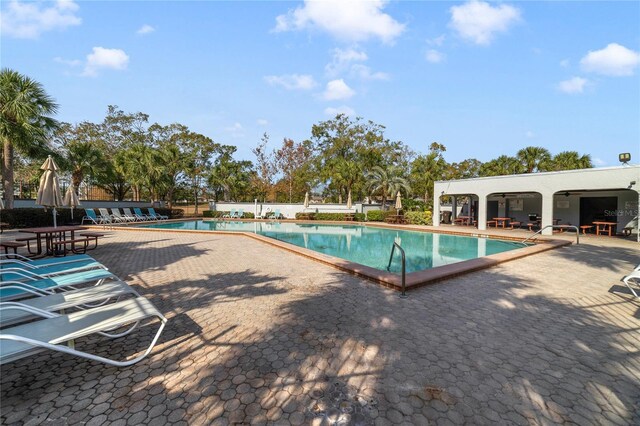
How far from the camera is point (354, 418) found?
202 cm

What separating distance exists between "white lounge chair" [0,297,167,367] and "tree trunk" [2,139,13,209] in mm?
17326

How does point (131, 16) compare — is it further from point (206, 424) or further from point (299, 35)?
point (206, 424)

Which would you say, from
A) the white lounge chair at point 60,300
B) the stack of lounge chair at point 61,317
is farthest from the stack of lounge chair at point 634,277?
the white lounge chair at point 60,300

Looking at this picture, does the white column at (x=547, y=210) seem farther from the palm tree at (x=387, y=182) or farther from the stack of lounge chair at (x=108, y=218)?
the stack of lounge chair at (x=108, y=218)

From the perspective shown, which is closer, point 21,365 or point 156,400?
point 156,400

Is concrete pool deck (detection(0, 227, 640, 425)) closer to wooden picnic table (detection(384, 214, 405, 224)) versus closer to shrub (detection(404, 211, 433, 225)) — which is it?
shrub (detection(404, 211, 433, 225))

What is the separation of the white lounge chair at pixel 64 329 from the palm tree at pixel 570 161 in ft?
108

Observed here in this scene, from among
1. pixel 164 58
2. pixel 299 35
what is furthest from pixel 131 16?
pixel 299 35

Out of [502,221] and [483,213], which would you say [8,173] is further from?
[502,221]

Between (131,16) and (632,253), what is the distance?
1743 centimetres

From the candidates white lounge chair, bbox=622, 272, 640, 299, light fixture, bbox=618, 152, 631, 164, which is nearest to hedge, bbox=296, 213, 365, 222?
light fixture, bbox=618, 152, 631, 164

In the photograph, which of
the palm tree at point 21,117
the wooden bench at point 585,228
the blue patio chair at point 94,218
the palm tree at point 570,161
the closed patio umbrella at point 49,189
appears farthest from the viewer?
the palm tree at point 570,161

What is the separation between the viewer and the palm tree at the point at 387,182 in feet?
89.7

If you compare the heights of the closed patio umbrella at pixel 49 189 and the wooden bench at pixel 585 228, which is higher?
the closed patio umbrella at pixel 49 189
